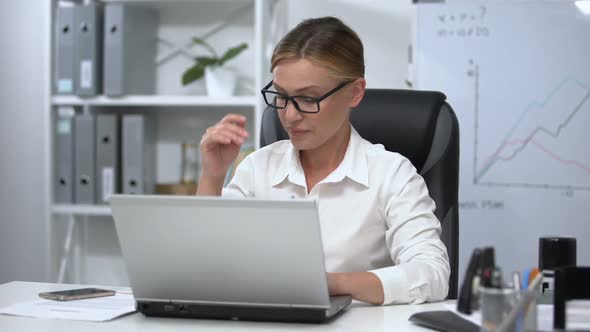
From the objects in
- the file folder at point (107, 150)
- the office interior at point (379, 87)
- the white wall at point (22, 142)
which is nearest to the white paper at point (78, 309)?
the office interior at point (379, 87)

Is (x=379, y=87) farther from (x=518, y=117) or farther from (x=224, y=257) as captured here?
(x=224, y=257)

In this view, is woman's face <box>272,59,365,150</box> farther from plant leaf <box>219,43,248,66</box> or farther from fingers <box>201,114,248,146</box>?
plant leaf <box>219,43,248,66</box>

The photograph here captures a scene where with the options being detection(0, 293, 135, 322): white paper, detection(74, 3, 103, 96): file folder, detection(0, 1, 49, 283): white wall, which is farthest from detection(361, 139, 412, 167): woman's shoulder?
detection(0, 1, 49, 283): white wall

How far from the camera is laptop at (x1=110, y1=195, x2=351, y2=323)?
966 millimetres

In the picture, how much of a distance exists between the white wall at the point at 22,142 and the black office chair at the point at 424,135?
1776 millimetres

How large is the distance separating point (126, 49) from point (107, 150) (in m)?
0.39

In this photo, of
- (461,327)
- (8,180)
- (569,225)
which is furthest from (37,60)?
(461,327)

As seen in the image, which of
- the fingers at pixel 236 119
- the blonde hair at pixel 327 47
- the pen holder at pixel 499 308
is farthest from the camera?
the blonde hair at pixel 327 47

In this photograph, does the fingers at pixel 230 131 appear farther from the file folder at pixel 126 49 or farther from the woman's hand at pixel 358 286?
the file folder at pixel 126 49

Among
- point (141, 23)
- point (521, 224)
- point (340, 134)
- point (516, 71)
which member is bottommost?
point (521, 224)

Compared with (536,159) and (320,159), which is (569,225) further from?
(320,159)

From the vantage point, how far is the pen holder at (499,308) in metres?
0.85

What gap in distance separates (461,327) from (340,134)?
0.65 m

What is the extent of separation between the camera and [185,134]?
305 cm
